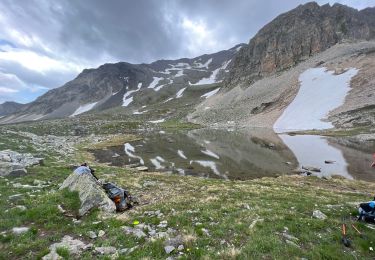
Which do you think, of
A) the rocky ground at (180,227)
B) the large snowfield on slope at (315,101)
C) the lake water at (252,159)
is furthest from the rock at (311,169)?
the large snowfield on slope at (315,101)

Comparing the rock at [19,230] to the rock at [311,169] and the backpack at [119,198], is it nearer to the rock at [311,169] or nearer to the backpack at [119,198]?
the backpack at [119,198]

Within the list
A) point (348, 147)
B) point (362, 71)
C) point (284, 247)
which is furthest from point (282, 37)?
point (284, 247)

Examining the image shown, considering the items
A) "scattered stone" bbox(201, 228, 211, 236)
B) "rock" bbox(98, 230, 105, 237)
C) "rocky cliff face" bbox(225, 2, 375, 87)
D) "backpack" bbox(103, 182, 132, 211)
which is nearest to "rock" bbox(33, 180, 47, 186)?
"backpack" bbox(103, 182, 132, 211)

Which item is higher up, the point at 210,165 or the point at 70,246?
the point at 70,246

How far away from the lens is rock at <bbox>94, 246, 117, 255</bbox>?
9757 millimetres

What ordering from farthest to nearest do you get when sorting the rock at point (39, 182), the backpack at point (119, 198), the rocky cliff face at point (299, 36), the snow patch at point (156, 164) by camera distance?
the rocky cliff face at point (299, 36)
the snow patch at point (156, 164)
the rock at point (39, 182)
the backpack at point (119, 198)

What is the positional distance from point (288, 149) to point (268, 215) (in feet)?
121

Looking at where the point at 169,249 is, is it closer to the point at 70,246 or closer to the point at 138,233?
the point at 138,233

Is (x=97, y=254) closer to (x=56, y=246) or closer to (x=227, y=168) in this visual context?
(x=56, y=246)

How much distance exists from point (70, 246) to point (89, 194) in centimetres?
468

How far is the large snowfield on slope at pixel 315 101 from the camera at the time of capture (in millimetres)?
82250

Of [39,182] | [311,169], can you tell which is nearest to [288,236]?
[39,182]

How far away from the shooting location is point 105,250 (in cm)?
991

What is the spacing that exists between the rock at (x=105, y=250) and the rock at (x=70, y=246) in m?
0.47
